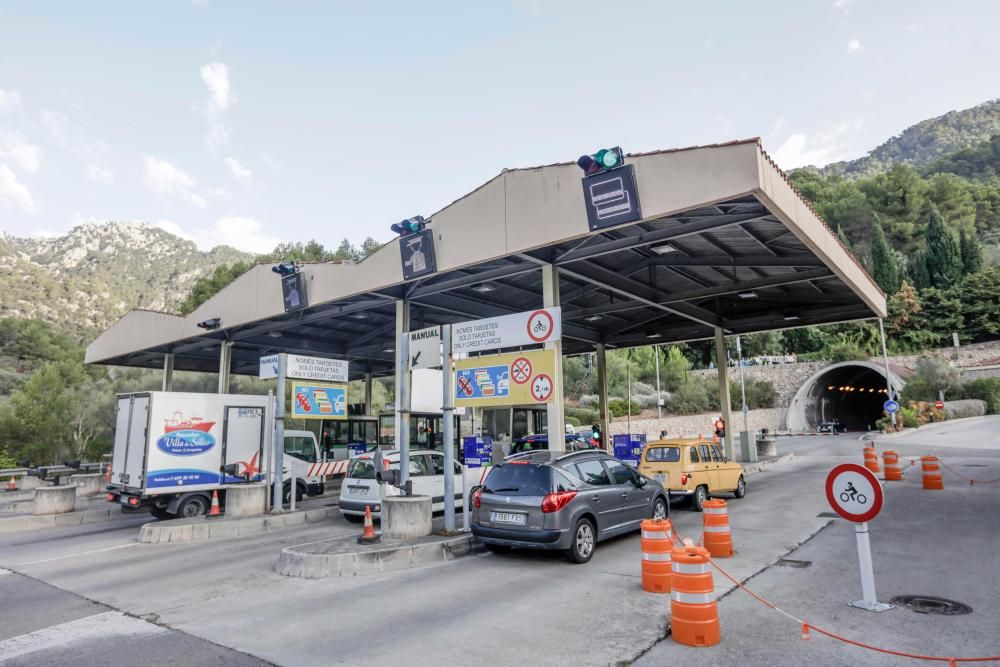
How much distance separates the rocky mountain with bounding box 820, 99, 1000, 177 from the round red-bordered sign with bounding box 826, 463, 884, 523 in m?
190

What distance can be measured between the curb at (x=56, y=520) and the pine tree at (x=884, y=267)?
6780cm

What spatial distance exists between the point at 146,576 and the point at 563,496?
6346 mm

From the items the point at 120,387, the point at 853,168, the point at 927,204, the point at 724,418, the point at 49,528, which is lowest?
the point at 49,528

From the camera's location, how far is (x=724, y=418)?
2275 cm

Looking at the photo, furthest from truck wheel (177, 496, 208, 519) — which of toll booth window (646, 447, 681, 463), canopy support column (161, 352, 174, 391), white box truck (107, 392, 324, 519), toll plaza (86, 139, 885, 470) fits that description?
canopy support column (161, 352, 174, 391)

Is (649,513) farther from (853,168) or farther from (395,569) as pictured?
(853,168)

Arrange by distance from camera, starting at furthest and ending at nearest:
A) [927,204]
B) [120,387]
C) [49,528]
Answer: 1. [927,204]
2. [120,387]
3. [49,528]

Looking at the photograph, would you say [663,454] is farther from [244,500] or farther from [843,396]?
[843,396]

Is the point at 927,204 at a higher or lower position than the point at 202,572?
higher

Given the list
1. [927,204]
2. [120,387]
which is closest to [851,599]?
[120,387]

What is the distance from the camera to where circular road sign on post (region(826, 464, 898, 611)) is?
5699mm

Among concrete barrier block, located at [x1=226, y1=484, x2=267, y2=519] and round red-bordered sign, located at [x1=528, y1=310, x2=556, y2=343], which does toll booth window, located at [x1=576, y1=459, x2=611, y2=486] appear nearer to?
round red-bordered sign, located at [x1=528, y1=310, x2=556, y2=343]

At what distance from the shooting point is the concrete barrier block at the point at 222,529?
11742 mm

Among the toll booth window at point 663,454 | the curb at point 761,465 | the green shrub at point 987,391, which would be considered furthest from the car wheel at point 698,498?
the green shrub at point 987,391
